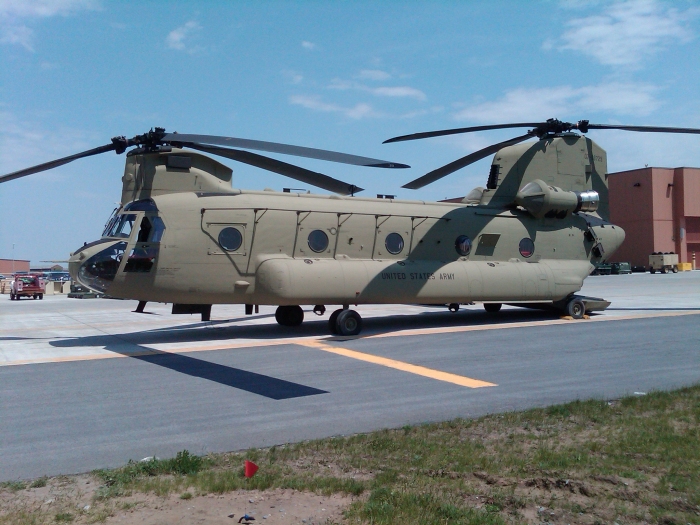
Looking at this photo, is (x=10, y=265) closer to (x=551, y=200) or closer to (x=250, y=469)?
(x=551, y=200)

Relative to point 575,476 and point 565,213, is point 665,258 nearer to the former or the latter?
point 565,213

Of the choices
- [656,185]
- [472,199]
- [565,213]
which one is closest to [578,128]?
[565,213]

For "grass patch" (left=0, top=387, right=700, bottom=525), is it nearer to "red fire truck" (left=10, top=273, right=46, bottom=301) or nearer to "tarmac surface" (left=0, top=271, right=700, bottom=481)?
"tarmac surface" (left=0, top=271, right=700, bottom=481)

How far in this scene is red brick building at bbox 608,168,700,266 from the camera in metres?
58.1

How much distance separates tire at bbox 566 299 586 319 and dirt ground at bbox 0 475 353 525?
14605mm

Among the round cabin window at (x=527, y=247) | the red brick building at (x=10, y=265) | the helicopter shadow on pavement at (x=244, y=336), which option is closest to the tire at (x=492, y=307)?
the helicopter shadow on pavement at (x=244, y=336)

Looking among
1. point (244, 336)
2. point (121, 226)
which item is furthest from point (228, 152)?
point (244, 336)

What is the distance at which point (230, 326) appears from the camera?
17094mm

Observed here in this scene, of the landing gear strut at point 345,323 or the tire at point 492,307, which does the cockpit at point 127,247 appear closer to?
the landing gear strut at point 345,323

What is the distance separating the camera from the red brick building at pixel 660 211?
2286 inches

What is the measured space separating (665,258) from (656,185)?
8.83 meters

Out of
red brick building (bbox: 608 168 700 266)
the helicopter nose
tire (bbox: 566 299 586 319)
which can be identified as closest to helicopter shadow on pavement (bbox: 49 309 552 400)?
tire (bbox: 566 299 586 319)

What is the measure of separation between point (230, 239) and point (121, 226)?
2.32 meters

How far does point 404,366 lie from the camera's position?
1045 cm
